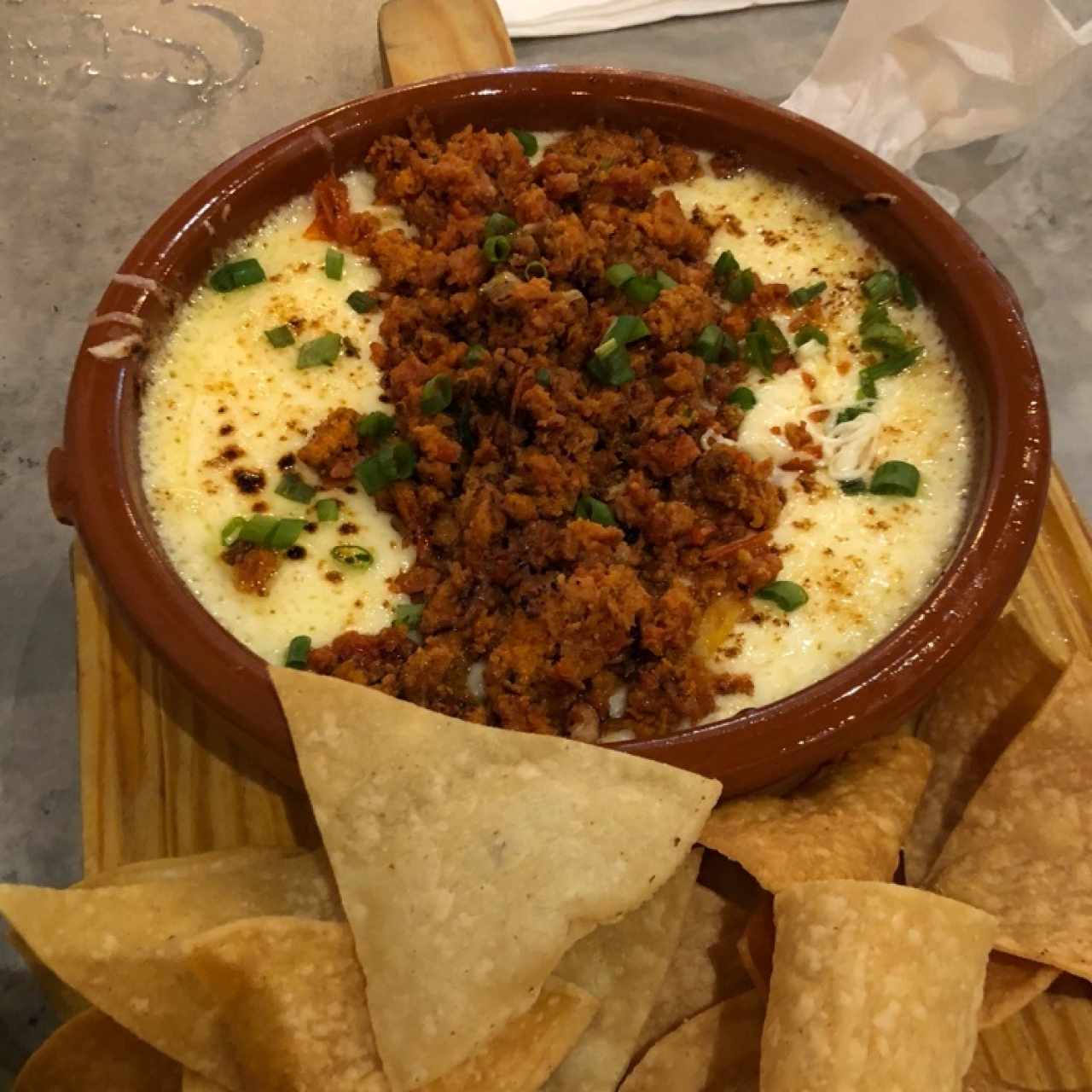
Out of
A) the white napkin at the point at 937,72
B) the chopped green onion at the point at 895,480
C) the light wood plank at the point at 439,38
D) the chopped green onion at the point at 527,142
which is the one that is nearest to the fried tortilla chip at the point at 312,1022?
the chopped green onion at the point at 895,480

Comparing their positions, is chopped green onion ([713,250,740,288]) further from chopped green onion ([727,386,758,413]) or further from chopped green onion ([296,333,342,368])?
chopped green onion ([296,333,342,368])

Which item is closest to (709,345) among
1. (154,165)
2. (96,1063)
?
(96,1063)

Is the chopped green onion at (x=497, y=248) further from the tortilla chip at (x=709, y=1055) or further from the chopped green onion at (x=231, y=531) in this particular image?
the tortilla chip at (x=709, y=1055)

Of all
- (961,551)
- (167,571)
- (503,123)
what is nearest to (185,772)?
(167,571)

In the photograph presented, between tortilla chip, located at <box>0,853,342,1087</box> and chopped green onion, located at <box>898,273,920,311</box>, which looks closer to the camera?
tortilla chip, located at <box>0,853,342,1087</box>

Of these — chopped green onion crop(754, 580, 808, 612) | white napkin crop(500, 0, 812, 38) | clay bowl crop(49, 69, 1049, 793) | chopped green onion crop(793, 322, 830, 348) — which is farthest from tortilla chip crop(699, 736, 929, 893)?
white napkin crop(500, 0, 812, 38)

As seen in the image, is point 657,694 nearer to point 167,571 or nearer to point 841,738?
point 841,738
